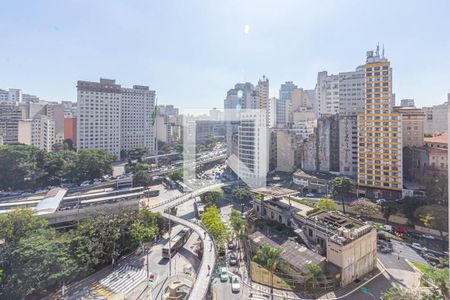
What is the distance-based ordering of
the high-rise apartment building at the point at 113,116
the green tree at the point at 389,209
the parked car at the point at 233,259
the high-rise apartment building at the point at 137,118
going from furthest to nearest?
the high-rise apartment building at the point at 137,118
the high-rise apartment building at the point at 113,116
the green tree at the point at 389,209
the parked car at the point at 233,259

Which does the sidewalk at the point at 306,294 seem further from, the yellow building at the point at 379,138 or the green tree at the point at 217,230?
the yellow building at the point at 379,138

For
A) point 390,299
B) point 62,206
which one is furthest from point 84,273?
point 390,299

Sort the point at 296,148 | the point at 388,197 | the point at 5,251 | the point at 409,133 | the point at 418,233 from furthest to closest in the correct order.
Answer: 1. the point at 296,148
2. the point at 409,133
3. the point at 388,197
4. the point at 418,233
5. the point at 5,251

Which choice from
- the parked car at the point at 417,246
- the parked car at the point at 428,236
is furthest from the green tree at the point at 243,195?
the parked car at the point at 428,236

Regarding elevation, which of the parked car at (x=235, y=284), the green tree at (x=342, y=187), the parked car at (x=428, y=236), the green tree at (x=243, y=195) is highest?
the green tree at (x=342, y=187)

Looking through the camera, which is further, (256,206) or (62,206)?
(256,206)

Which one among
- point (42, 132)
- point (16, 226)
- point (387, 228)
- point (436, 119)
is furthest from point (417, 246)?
point (42, 132)

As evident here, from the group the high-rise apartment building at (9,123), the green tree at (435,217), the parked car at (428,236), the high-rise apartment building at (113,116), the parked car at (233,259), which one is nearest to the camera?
the parked car at (233,259)

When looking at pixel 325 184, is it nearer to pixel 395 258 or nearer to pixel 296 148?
pixel 296 148
